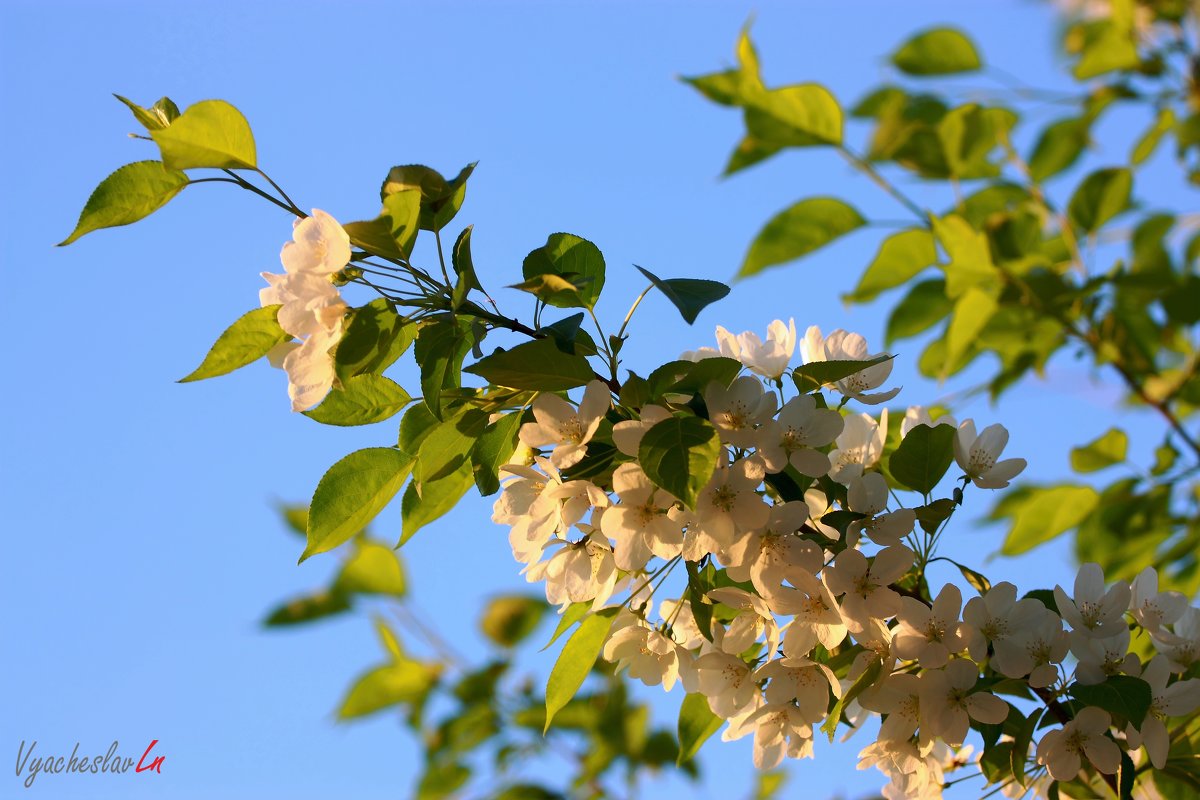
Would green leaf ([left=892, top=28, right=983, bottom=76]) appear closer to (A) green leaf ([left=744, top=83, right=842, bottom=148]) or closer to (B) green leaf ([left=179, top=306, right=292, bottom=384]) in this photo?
(A) green leaf ([left=744, top=83, right=842, bottom=148])

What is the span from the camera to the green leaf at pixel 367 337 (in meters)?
1.03

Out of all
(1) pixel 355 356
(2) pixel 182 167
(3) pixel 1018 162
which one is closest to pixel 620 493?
(1) pixel 355 356

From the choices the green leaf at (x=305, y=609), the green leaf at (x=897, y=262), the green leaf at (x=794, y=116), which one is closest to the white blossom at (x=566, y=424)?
the green leaf at (x=794, y=116)

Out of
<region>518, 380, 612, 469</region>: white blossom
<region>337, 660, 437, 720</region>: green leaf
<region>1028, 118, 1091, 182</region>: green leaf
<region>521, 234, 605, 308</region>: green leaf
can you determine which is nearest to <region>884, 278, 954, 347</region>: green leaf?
<region>1028, 118, 1091, 182</region>: green leaf

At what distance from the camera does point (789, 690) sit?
44.9 inches

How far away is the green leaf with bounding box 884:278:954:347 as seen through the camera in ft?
7.61

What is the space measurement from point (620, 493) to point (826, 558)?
241mm

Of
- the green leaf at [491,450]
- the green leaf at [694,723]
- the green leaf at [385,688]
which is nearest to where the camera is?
the green leaf at [491,450]

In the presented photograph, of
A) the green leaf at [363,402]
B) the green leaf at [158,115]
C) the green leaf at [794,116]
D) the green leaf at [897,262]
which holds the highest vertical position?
the green leaf at [158,115]

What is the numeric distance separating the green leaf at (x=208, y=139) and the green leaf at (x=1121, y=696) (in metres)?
1.02

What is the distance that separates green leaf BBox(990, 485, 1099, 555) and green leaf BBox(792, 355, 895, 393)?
1.14 m

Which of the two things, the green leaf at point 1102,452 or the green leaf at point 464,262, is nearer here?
the green leaf at point 464,262

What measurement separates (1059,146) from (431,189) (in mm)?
2233

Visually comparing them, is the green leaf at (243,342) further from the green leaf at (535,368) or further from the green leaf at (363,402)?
the green leaf at (535,368)
